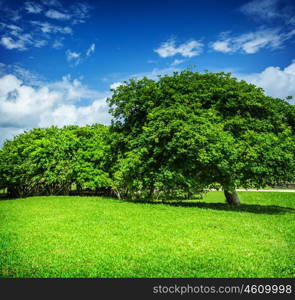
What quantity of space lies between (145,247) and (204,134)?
9754 mm

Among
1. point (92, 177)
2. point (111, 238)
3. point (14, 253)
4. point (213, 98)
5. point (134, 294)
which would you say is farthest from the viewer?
point (92, 177)

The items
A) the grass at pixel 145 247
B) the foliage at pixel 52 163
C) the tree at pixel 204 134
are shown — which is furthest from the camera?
the foliage at pixel 52 163

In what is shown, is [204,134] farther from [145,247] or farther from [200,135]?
[145,247]

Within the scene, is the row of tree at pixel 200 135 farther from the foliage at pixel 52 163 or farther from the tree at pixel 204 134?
the foliage at pixel 52 163

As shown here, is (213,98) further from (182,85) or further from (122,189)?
(122,189)

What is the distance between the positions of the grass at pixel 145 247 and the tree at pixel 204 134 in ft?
14.0

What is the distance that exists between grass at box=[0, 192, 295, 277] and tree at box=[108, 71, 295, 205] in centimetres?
427

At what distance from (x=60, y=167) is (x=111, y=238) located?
20.0m

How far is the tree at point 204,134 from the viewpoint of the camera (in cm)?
1611

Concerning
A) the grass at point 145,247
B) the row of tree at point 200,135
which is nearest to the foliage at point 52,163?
the row of tree at point 200,135

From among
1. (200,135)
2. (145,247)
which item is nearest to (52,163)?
(200,135)

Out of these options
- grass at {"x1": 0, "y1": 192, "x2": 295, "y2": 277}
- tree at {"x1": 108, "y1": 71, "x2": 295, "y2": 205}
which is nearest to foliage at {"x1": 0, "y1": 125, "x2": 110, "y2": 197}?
tree at {"x1": 108, "y1": 71, "x2": 295, "y2": 205}

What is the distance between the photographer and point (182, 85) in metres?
19.6

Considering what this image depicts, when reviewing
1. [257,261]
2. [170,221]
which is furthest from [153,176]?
[257,261]
